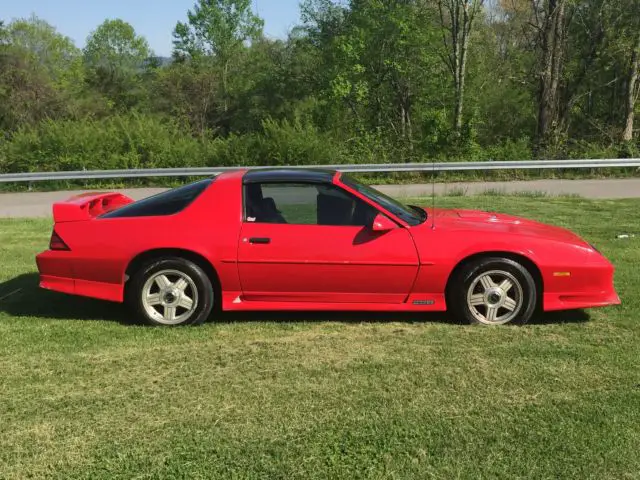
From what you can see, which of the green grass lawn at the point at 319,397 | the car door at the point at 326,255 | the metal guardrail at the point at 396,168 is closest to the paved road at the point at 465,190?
the metal guardrail at the point at 396,168

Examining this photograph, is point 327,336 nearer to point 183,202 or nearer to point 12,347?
point 183,202

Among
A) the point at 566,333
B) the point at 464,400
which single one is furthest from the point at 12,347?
the point at 566,333

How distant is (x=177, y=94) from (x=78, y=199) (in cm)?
4199

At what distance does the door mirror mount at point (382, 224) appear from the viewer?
4.57m

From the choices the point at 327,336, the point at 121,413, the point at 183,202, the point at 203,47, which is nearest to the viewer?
the point at 121,413

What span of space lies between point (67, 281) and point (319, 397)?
2.63 m

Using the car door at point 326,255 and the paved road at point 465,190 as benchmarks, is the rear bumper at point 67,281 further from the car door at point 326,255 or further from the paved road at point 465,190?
the paved road at point 465,190

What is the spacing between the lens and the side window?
4742 millimetres

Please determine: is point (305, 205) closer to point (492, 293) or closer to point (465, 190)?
point (492, 293)

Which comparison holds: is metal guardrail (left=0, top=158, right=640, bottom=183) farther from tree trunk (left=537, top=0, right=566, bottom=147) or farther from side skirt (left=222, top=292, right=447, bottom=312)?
side skirt (left=222, top=292, right=447, bottom=312)

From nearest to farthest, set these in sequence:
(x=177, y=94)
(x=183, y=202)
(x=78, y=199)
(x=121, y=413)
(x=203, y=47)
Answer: (x=121, y=413), (x=183, y=202), (x=78, y=199), (x=177, y=94), (x=203, y=47)

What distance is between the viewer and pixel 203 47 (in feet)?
202

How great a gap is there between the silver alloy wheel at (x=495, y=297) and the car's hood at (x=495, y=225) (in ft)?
1.27

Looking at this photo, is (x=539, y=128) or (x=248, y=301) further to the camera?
(x=539, y=128)
